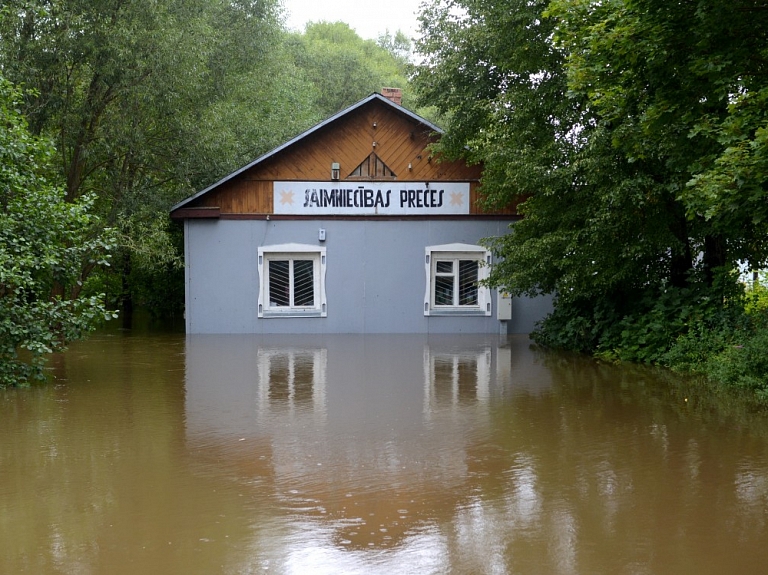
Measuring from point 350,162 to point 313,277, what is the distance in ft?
9.37

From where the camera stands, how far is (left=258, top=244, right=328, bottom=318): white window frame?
20.9 meters

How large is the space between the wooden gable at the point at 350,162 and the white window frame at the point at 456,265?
979 millimetres

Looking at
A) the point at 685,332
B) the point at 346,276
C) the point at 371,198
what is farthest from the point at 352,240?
the point at 685,332

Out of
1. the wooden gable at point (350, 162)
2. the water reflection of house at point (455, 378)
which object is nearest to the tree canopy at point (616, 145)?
the wooden gable at point (350, 162)

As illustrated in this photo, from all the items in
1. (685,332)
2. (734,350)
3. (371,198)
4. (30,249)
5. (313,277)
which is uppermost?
(371,198)

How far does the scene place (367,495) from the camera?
6727 mm

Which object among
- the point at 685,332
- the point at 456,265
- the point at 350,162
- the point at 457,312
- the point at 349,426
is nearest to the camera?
the point at 349,426

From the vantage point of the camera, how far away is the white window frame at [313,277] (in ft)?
68.6

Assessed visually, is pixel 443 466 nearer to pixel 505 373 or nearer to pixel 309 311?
pixel 505 373

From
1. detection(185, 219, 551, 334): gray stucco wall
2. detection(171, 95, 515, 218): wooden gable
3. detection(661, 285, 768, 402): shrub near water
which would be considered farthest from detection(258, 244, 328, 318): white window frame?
detection(661, 285, 768, 402): shrub near water

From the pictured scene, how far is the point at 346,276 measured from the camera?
21.1 meters

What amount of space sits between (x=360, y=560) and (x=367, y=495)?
4.86 feet

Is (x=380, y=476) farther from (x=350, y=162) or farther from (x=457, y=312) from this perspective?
(x=350, y=162)

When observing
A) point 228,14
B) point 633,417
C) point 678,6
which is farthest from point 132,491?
point 228,14
